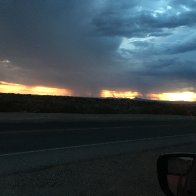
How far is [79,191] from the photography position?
28.6 ft

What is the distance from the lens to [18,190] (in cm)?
871

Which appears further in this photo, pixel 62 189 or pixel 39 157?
pixel 39 157

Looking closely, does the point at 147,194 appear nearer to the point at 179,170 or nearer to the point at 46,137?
the point at 179,170

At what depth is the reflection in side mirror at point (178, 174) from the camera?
196 centimetres

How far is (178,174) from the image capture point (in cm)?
221

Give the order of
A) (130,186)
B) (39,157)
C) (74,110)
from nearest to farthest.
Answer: (130,186) < (39,157) < (74,110)

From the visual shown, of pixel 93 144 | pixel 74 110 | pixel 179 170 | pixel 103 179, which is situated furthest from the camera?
pixel 74 110

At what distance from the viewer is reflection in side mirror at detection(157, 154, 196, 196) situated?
6.43ft

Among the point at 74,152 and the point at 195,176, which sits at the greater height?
the point at 195,176

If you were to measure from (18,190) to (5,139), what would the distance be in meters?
11.1

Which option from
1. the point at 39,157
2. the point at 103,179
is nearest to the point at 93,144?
the point at 39,157

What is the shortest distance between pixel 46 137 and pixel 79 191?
12.8m

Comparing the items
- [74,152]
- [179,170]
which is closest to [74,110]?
[74,152]

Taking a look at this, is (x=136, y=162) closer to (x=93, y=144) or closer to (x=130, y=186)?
(x=130, y=186)
